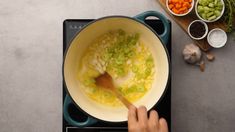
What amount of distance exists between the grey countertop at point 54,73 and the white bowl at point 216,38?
0.08 feet

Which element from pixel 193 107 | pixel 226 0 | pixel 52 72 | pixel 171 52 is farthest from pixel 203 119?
pixel 52 72

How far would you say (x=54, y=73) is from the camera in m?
1.26

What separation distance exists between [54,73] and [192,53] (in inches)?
14.8

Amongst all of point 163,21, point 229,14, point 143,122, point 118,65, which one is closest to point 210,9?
point 229,14

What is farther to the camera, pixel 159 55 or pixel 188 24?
pixel 188 24

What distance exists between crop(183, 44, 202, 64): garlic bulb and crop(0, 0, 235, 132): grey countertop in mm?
20

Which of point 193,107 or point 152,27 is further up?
point 152,27

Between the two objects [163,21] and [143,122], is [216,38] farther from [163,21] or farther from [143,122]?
[143,122]

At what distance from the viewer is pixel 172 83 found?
1240 millimetres

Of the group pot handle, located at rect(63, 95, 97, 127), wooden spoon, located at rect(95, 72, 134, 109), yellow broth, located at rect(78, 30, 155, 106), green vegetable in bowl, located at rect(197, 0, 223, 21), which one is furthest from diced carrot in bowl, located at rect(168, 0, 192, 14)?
pot handle, located at rect(63, 95, 97, 127)

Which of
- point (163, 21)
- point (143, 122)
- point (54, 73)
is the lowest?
point (143, 122)

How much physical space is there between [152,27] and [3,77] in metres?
0.44

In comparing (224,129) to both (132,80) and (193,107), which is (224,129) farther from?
(132,80)

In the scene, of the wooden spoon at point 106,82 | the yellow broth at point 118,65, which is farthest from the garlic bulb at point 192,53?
the wooden spoon at point 106,82
